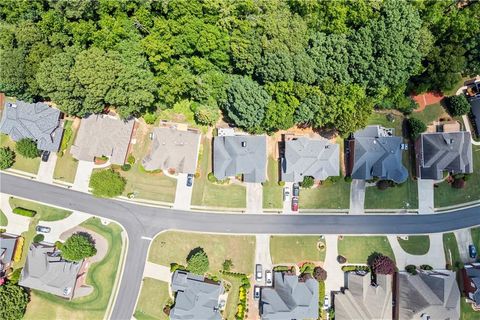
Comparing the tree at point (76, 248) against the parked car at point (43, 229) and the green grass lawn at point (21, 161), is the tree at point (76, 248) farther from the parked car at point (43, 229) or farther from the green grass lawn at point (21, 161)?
the green grass lawn at point (21, 161)

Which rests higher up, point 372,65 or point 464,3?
point 464,3

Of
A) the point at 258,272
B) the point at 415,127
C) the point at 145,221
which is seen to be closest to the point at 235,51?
the point at 145,221

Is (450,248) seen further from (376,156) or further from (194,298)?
(194,298)

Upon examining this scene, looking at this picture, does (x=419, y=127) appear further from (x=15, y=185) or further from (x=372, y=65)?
A: (x=15, y=185)

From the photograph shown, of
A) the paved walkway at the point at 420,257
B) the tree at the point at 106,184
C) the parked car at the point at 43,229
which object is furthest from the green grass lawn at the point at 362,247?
the parked car at the point at 43,229

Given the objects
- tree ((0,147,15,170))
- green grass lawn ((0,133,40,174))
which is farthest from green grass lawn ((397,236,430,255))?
tree ((0,147,15,170))

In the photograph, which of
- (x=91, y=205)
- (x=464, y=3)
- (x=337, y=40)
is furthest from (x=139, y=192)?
(x=464, y=3)
